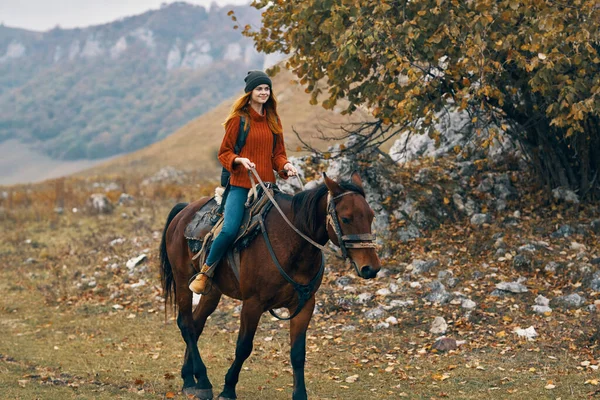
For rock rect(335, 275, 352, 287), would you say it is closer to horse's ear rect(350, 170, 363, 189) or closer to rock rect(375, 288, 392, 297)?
rock rect(375, 288, 392, 297)

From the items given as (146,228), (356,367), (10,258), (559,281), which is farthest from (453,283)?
(10,258)

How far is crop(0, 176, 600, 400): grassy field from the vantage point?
7852 millimetres

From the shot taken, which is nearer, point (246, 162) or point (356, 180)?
point (356, 180)

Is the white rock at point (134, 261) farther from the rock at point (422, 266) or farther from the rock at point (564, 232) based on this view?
the rock at point (564, 232)

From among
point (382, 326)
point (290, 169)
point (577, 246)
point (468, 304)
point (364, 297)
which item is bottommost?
point (382, 326)

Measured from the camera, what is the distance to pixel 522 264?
12.1 metres

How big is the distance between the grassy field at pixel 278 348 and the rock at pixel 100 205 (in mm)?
8040

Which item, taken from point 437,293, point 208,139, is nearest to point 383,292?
point 437,293

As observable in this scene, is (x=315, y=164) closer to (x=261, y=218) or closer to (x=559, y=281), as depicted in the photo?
(x=559, y=281)

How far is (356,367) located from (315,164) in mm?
8526

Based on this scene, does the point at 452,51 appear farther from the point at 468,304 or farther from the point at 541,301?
the point at 541,301

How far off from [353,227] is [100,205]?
68.3 feet

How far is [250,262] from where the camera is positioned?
6.53m

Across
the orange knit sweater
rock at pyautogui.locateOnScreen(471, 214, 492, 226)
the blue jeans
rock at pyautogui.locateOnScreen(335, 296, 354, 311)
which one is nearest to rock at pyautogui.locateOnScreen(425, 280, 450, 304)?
rock at pyautogui.locateOnScreen(335, 296, 354, 311)
